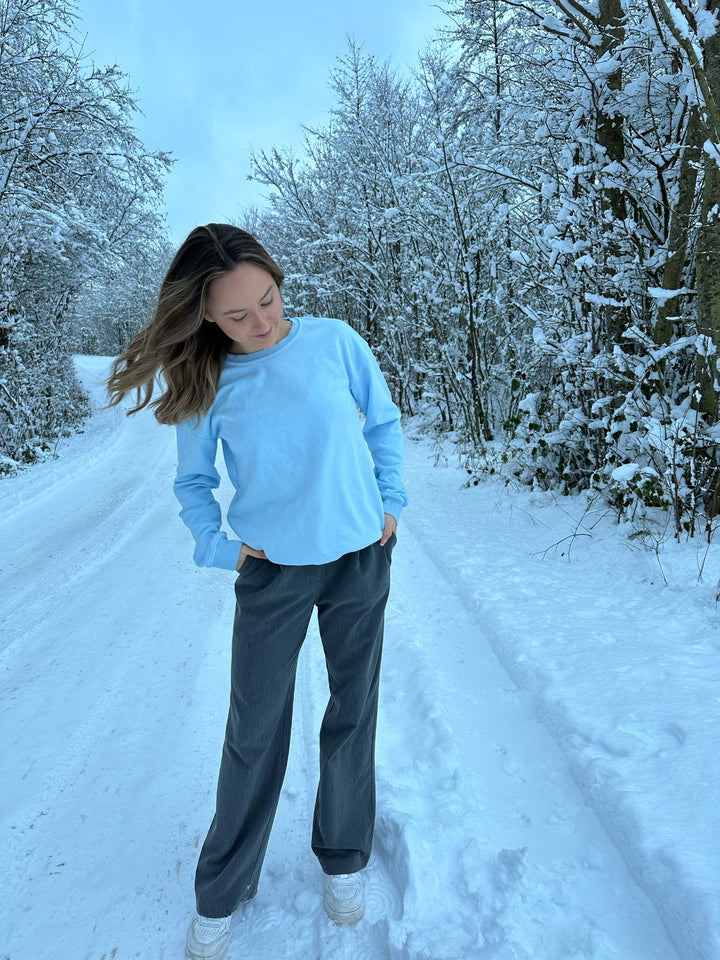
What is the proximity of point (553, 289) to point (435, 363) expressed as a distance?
3.80 metres

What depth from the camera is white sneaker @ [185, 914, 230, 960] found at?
1.53 metres

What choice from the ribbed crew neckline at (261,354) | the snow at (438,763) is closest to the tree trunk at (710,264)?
the snow at (438,763)

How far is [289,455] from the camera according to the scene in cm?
146

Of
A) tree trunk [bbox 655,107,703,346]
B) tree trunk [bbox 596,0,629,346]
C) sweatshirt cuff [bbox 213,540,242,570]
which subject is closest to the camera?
sweatshirt cuff [bbox 213,540,242,570]

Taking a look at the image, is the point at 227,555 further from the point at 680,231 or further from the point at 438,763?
the point at 680,231

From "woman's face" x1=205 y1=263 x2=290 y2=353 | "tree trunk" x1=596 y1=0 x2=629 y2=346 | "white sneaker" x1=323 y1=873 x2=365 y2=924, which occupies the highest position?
"tree trunk" x1=596 y1=0 x2=629 y2=346

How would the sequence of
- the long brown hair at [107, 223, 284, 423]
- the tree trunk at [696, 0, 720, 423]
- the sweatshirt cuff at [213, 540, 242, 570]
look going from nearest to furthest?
the long brown hair at [107, 223, 284, 423], the sweatshirt cuff at [213, 540, 242, 570], the tree trunk at [696, 0, 720, 423]

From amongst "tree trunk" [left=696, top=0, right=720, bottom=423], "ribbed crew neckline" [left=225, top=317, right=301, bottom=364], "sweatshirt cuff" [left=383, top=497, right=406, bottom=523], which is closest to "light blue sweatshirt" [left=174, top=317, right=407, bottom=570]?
"ribbed crew neckline" [left=225, top=317, right=301, bottom=364]

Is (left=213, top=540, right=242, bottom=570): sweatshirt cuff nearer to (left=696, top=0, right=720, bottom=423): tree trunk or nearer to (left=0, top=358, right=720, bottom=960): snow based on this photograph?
(left=0, top=358, right=720, bottom=960): snow

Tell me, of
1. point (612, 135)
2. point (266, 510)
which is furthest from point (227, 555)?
point (612, 135)

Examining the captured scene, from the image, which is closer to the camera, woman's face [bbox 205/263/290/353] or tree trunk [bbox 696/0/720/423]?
woman's face [bbox 205/263/290/353]

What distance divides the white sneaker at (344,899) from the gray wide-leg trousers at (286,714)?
1.2 inches

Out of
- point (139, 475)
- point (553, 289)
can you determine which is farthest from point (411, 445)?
point (553, 289)

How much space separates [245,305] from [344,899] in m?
1.60
